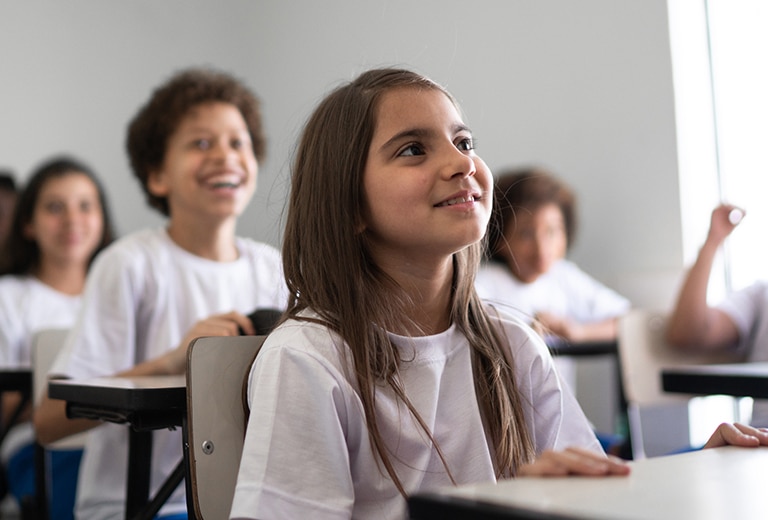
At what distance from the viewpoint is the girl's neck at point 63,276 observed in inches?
121

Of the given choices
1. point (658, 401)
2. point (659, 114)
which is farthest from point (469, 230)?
point (659, 114)

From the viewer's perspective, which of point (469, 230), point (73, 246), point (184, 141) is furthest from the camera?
point (73, 246)

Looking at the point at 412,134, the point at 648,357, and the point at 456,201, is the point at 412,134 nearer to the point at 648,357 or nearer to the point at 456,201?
the point at 456,201

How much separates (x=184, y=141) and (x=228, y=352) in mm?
981

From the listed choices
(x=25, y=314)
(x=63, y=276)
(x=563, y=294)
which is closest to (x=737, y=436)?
(x=563, y=294)

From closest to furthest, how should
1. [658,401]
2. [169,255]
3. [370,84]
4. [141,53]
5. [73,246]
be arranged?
1. [370,84]
2. [169,255]
3. [658,401]
4. [73,246]
5. [141,53]

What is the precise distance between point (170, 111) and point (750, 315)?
4.97 feet

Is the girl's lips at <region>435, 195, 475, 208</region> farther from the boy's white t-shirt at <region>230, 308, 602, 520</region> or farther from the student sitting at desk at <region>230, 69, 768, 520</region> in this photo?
the boy's white t-shirt at <region>230, 308, 602, 520</region>

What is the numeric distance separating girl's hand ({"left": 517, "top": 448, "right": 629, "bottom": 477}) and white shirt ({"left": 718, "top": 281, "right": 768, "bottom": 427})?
166cm

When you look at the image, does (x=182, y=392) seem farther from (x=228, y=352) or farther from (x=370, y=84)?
(x=370, y=84)

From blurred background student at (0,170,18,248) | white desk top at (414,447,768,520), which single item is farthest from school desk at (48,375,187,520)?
blurred background student at (0,170,18,248)

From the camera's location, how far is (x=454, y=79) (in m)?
3.67

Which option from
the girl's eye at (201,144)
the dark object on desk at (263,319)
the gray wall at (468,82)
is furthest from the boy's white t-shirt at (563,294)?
the dark object on desk at (263,319)

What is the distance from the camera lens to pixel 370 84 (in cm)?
122
